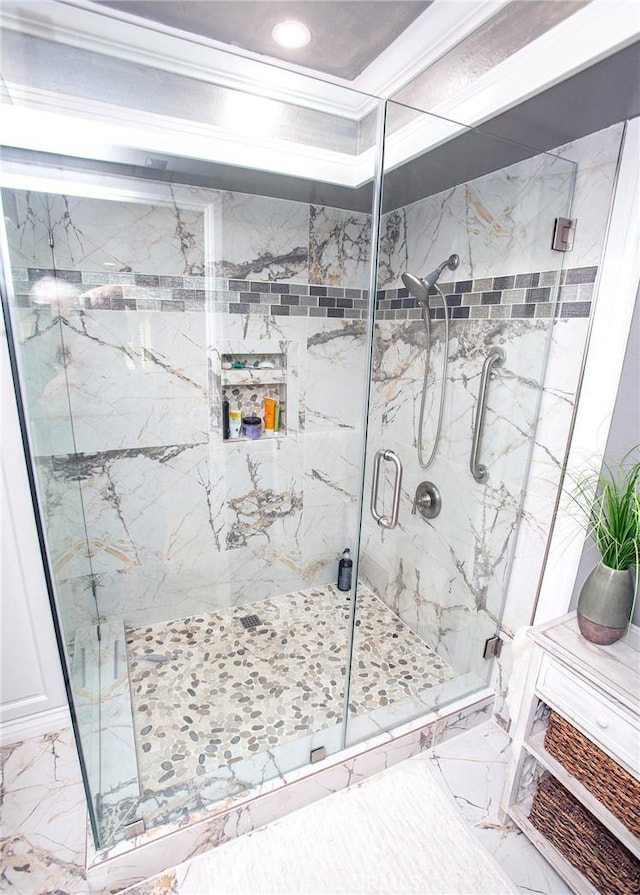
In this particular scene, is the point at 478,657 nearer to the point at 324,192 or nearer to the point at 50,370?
the point at 50,370

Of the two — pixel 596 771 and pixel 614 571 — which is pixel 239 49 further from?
pixel 596 771

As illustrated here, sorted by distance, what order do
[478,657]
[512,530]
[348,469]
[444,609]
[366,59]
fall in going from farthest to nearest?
[348,469]
[444,609]
[478,657]
[512,530]
[366,59]

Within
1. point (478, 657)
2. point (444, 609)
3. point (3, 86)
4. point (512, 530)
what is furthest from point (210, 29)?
point (478, 657)

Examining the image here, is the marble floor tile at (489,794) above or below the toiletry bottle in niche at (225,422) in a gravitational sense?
below

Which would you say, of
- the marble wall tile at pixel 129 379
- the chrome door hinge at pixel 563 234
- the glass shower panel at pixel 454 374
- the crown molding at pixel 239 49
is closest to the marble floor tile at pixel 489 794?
the glass shower panel at pixel 454 374

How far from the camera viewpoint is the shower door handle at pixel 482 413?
5.49ft

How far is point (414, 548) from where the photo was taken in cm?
212

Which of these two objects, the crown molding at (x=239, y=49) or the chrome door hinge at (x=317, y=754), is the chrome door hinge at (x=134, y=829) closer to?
the chrome door hinge at (x=317, y=754)

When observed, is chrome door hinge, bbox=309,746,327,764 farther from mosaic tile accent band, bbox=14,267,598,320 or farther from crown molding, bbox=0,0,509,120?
crown molding, bbox=0,0,509,120

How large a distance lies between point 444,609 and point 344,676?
20.9 inches

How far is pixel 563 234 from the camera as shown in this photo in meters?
1.42

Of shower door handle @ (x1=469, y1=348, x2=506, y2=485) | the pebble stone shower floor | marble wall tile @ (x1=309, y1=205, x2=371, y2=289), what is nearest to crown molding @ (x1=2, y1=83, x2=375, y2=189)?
marble wall tile @ (x1=309, y1=205, x2=371, y2=289)

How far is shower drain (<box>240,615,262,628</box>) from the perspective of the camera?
224 cm

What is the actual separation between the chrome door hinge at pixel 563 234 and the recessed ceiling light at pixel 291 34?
1019 mm
